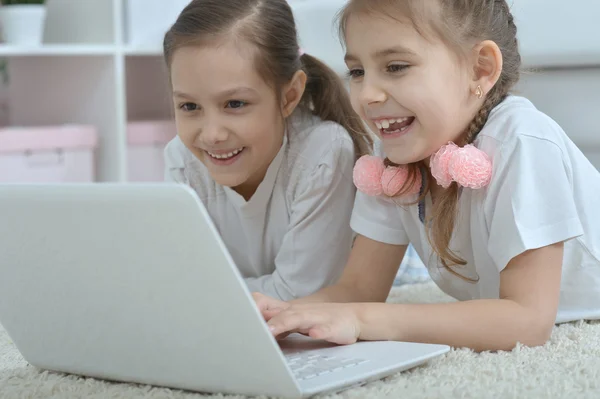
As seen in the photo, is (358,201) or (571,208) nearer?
(571,208)

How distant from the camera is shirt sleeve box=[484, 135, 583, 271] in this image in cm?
101

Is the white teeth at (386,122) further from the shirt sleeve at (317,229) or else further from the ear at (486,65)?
the shirt sleeve at (317,229)

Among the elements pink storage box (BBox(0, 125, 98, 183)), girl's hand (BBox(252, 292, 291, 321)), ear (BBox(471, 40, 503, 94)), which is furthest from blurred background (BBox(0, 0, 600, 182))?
girl's hand (BBox(252, 292, 291, 321))

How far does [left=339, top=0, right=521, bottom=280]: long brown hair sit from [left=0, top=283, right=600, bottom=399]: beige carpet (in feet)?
0.66

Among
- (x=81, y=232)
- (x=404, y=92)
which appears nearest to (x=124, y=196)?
(x=81, y=232)

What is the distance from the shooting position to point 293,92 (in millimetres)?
1402

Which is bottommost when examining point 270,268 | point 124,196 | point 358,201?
point 270,268

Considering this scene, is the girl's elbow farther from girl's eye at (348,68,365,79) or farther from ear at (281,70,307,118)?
ear at (281,70,307,118)

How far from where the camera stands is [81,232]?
31.1 inches

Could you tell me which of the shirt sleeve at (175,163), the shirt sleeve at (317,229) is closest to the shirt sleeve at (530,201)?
the shirt sleeve at (317,229)

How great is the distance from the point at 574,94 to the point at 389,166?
2.33ft

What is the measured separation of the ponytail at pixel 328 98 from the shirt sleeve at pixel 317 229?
8 centimetres

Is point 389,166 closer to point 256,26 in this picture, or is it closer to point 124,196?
point 256,26

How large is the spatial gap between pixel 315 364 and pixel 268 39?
0.62 metres
